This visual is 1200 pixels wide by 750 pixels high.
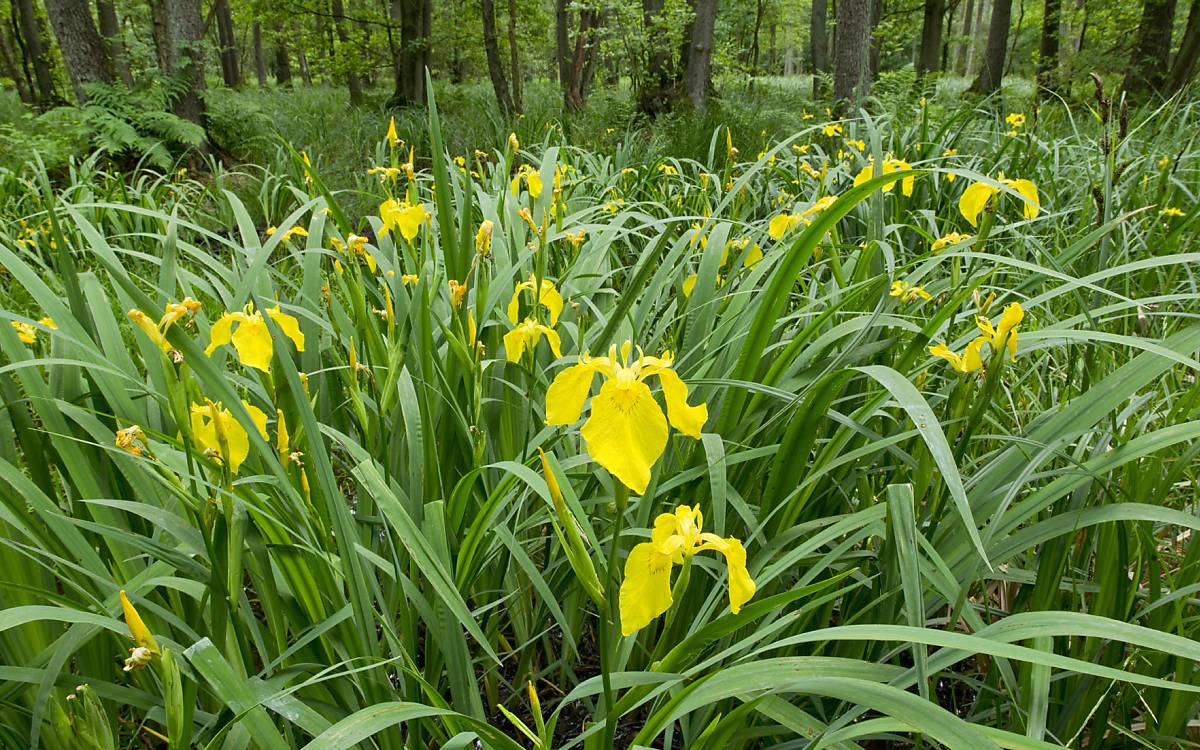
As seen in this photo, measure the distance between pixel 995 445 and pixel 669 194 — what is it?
2.05 meters

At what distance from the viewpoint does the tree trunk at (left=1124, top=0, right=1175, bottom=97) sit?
22.8 ft

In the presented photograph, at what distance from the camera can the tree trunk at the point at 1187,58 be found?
20.5 ft

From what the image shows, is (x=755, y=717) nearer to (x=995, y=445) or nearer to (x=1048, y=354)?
(x=995, y=445)

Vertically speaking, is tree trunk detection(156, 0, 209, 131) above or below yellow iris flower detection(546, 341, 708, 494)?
above

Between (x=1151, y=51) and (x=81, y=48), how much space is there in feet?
32.8

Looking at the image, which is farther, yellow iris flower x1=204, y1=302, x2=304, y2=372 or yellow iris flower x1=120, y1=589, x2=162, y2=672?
yellow iris flower x1=204, y1=302, x2=304, y2=372

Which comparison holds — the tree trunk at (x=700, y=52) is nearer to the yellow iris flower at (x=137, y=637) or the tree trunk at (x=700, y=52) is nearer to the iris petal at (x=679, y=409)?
the iris petal at (x=679, y=409)

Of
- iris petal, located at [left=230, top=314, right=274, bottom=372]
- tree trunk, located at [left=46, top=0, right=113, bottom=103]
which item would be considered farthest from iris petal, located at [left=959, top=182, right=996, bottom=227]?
tree trunk, located at [left=46, top=0, right=113, bottom=103]

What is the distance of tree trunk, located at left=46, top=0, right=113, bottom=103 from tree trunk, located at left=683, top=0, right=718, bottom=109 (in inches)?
202

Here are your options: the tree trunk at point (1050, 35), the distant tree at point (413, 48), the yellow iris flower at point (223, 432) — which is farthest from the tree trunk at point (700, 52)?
the yellow iris flower at point (223, 432)

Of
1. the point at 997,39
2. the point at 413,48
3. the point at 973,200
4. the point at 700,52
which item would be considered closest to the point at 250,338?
the point at 973,200

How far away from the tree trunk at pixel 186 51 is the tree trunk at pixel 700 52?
4.38 meters

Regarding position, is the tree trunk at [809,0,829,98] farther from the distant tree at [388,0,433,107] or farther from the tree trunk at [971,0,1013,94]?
the distant tree at [388,0,433,107]

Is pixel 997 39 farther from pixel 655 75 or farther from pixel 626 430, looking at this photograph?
pixel 626 430
